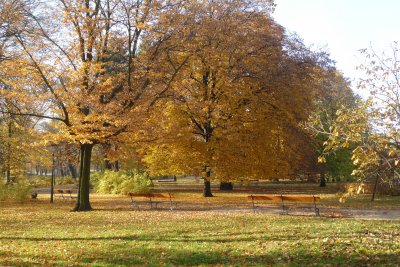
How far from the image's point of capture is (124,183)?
29.7m

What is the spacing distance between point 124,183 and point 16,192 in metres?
7.34

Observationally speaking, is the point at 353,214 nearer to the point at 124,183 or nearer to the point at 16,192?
the point at 124,183

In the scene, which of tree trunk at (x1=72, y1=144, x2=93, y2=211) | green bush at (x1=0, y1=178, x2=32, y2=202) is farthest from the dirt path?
green bush at (x1=0, y1=178, x2=32, y2=202)

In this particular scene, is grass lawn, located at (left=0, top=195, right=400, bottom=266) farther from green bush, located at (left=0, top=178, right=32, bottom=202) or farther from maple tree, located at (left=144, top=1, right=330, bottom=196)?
maple tree, located at (left=144, top=1, right=330, bottom=196)

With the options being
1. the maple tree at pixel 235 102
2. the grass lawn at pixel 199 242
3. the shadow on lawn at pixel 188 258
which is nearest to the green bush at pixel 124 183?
the maple tree at pixel 235 102

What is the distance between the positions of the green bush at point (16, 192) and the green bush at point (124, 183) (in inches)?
259

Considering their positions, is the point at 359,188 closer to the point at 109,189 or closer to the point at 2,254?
the point at 2,254

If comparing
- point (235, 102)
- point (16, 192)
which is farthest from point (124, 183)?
point (235, 102)

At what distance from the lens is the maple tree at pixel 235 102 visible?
24.7 m

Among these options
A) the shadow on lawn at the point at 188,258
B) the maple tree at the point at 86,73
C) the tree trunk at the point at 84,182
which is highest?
the maple tree at the point at 86,73

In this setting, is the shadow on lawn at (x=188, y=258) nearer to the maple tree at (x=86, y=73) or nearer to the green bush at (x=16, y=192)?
the maple tree at (x=86, y=73)

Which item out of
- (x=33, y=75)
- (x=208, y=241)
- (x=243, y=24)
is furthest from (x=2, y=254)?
(x=243, y=24)

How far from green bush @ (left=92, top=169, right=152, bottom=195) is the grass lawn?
14.1 metres

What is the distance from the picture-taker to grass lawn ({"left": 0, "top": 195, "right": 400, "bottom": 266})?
8070 millimetres
